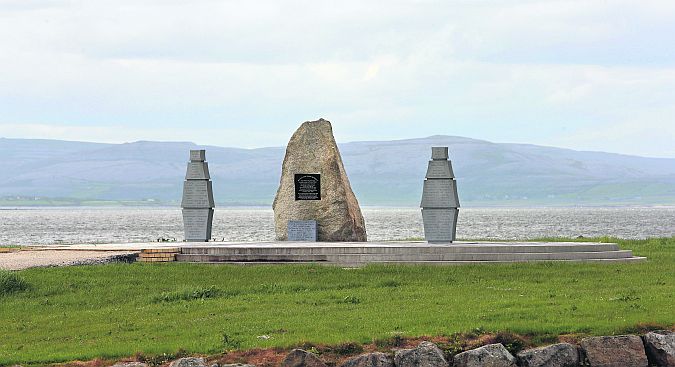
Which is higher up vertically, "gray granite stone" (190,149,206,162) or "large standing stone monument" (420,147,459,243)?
"gray granite stone" (190,149,206,162)

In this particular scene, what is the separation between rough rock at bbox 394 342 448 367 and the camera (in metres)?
19.8

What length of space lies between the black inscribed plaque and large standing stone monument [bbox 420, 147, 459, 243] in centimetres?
539

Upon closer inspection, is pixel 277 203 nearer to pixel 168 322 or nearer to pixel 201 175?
pixel 201 175

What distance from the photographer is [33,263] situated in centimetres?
3241

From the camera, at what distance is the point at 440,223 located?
37.3 m

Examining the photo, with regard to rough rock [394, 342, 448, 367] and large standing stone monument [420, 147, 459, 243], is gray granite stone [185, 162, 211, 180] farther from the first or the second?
rough rock [394, 342, 448, 367]

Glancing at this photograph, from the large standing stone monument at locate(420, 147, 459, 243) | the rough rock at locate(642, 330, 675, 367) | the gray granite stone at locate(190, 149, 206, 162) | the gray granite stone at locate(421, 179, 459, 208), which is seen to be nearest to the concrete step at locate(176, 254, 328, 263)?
the large standing stone monument at locate(420, 147, 459, 243)

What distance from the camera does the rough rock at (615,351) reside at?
2042 centimetres

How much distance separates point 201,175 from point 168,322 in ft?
58.7

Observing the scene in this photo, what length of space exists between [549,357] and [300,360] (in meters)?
4.23

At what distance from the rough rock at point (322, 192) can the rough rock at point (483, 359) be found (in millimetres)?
21311

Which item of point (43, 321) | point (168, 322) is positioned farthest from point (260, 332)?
point (43, 321)

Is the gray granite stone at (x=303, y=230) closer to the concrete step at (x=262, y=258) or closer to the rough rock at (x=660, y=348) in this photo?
the concrete step at (x=262, y=258)

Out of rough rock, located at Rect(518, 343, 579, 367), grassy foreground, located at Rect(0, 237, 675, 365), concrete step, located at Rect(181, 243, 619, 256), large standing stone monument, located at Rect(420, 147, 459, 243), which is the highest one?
large standing stone monument, located at Rect(420, 147, 459, 243)
